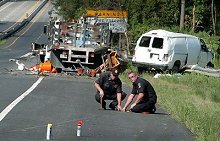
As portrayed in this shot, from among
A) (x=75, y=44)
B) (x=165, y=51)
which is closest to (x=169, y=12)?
(x=165, y=51)

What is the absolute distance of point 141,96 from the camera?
48.5ft

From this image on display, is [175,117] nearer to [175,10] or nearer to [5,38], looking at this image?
[175,10]

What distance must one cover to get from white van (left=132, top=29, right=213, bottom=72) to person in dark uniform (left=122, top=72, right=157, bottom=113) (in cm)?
1365

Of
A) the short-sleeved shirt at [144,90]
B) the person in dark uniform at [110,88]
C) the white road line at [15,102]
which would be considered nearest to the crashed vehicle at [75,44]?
the white road line at [15,102]

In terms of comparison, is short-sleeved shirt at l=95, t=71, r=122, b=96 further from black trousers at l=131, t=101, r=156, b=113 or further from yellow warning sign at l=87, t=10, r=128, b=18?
yellow warning sign at l=87, t=10, r=128, b=18

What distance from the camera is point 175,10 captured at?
162 ft

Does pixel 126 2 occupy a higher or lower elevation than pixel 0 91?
higher

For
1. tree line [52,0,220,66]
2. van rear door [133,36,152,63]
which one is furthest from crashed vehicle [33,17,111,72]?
tree line [52,0,220,66]

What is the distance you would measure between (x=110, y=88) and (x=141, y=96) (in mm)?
Result: 967

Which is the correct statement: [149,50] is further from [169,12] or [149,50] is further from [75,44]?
[169,12]

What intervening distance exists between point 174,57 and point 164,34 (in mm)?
1170

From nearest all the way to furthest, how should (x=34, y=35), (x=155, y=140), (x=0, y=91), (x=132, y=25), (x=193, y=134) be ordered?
(x=155, y=140) → (x=193, y=134) → (x=0, y=91) → (x=132, y=25) → (x=34, y=35)

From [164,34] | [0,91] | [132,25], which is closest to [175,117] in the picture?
[0,91]

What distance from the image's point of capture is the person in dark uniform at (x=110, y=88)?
599 inches
